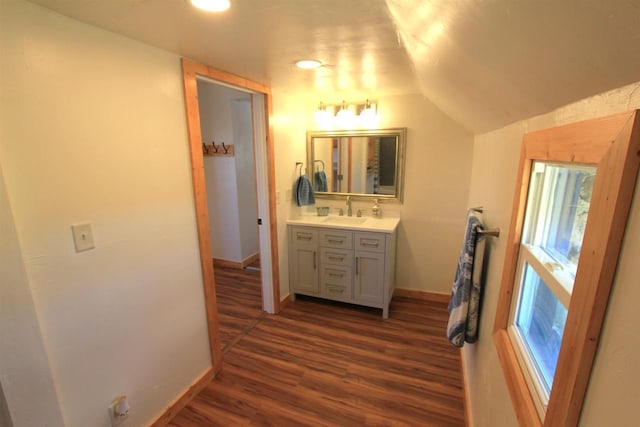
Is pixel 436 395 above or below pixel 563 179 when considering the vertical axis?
below

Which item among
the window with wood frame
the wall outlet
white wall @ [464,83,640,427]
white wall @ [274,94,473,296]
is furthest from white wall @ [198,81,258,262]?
the window with wood frame

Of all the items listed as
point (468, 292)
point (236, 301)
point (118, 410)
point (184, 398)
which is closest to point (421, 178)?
point (468, 292)

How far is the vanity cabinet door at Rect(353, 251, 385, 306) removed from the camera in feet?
8.93

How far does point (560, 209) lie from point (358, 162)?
2350 mm

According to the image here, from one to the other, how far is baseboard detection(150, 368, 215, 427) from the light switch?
3.60 ft

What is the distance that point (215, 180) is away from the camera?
12.8ft

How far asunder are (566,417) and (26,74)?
1834mm

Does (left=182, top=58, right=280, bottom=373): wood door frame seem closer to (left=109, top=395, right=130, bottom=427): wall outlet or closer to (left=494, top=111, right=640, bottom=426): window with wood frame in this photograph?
(left=109, top=395, right=130, bottom=427): wall outlet

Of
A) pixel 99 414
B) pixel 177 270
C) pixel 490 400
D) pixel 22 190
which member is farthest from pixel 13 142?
pixel 490 400

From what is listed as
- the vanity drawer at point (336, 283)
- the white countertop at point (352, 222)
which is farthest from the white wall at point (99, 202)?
the vanity drawer at point (336, 283)

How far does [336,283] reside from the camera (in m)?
2.91

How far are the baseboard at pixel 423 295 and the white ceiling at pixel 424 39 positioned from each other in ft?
6.99

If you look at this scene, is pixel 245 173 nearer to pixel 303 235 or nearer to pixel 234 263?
pixel 234 263

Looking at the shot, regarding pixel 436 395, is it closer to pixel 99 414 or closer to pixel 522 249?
pixel 522 249
